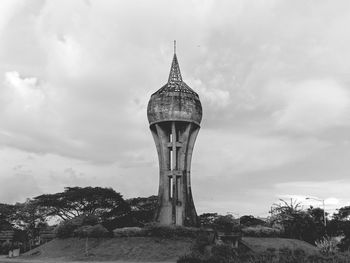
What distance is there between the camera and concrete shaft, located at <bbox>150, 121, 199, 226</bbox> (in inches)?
2408

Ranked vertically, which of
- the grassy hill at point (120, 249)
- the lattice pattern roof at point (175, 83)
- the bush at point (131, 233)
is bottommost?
the grassy hill at point (120, 249)

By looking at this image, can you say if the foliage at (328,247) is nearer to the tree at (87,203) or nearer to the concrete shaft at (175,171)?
the concrete shaft at (175,171)

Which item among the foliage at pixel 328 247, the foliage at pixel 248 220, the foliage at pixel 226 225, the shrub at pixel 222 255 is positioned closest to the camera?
the shrub at pixel 222 255

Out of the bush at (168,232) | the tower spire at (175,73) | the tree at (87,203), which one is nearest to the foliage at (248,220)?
the tree at (87,203)

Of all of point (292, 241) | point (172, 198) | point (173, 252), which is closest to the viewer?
point (173, 252)

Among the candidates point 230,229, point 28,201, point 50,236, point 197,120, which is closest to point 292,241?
point 230,229

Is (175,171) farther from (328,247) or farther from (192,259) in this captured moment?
(192,259)

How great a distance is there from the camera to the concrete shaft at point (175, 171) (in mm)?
61156

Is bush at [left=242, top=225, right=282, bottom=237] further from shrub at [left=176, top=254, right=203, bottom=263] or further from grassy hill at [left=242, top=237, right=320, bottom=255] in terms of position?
shrub at [left=176, top=254, right=203, bottom=263]

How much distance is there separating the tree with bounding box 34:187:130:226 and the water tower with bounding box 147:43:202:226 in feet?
60.6

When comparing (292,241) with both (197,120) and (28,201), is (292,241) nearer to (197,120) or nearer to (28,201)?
(197,120)

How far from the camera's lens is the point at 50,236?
66.2m

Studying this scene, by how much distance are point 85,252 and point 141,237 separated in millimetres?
5772

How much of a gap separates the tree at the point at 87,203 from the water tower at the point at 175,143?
18470 mm
